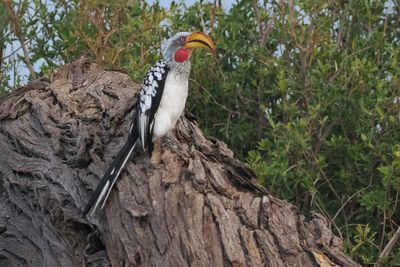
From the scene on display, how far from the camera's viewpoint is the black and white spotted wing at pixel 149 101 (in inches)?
234

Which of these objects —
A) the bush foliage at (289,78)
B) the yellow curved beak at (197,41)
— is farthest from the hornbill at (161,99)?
the bush foliage at (289,78)

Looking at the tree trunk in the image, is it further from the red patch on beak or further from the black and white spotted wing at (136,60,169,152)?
the red patch on beak

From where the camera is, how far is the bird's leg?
5.82 meters

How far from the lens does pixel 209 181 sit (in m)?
5.54

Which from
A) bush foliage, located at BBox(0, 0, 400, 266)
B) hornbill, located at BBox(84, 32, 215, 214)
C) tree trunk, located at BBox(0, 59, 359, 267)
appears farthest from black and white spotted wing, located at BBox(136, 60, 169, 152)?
bush foliage, located at BBox(0, 0, 400, 266)

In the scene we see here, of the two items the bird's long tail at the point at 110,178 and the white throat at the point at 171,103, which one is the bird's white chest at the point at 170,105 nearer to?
the white throat at the point at 171,103

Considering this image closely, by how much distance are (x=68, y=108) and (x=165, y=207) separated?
1830mm

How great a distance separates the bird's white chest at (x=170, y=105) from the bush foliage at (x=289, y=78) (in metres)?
1.38

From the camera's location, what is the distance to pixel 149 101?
20.0 ft

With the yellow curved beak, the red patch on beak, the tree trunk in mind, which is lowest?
the tree trunk

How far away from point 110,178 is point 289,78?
11.4 feet

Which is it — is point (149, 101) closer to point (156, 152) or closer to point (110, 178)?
point (156, 152)

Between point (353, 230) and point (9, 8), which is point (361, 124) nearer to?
point (353, 230)

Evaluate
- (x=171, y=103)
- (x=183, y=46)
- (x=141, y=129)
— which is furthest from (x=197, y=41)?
(x=141, y=129)
